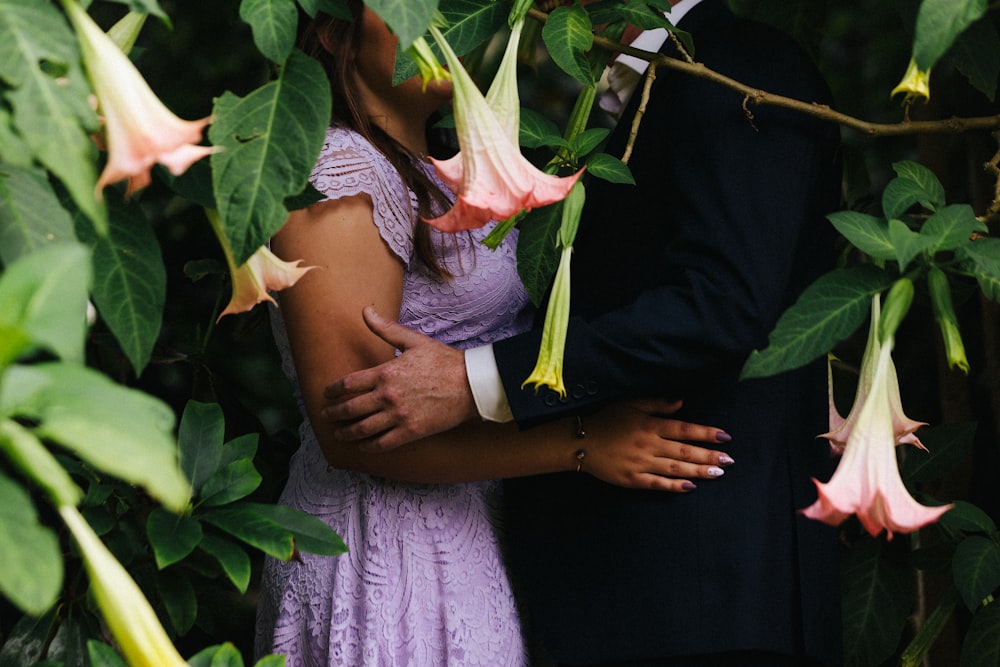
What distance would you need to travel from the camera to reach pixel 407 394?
1.30 meters

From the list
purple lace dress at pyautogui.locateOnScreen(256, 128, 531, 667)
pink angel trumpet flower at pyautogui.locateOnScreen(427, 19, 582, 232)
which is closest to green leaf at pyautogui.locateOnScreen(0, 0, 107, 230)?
pink angel trumpet flower at pyautogui.locateOnScreen(427, 19, 582, 232)

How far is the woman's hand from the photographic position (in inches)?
52.1

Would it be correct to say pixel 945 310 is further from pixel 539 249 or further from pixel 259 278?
pixel 259 278

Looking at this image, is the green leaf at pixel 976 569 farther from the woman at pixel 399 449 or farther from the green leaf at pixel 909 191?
the green leaf at pixel 909 191

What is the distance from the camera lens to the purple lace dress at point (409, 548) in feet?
4.74

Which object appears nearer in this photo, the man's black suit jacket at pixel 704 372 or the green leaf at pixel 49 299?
the green leaf at pixel 49 299

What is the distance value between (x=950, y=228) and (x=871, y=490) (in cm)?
30

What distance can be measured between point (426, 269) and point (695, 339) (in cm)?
43

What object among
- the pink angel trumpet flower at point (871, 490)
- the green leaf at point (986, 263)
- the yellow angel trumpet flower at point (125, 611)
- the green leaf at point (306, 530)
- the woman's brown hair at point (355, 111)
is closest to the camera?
the yellow angel trumpet flower at point (125, 611)

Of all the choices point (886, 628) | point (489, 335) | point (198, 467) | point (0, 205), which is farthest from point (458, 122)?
point (886, 628)

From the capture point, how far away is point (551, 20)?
44.1 inches

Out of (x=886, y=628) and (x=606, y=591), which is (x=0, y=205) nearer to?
(x=606, y=591)

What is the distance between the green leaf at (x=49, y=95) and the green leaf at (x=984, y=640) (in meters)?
1.26

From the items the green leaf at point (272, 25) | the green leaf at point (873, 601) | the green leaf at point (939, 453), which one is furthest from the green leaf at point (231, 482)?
the green leaf at point (939, 453)
